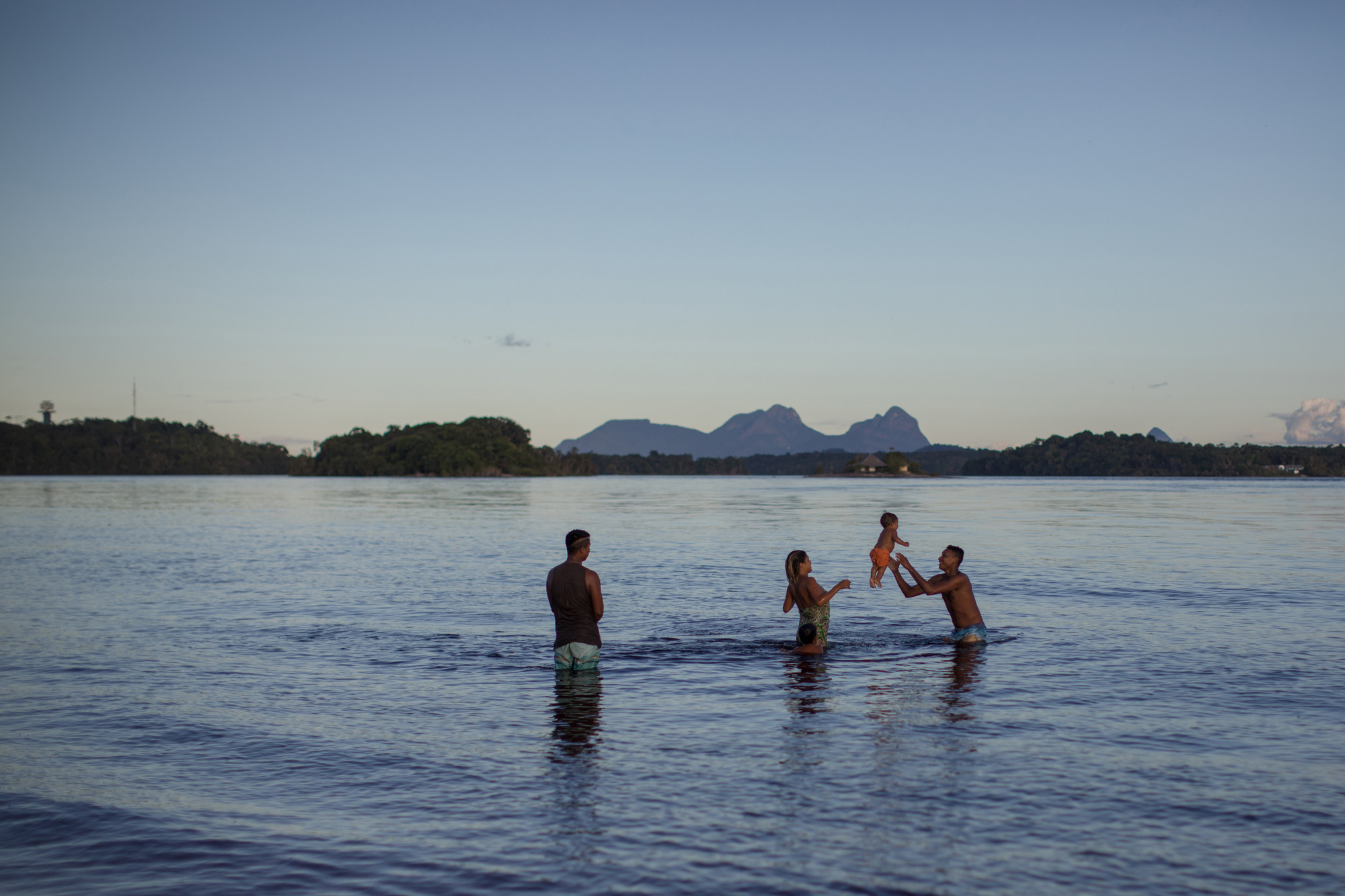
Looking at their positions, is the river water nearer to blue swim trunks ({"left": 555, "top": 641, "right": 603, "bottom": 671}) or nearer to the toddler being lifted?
blue swim trunks ({"left": 555, "top": 641, "right": 603, "bottom": 671})

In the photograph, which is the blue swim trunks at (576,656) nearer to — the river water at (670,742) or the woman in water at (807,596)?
the river water at (670,742)

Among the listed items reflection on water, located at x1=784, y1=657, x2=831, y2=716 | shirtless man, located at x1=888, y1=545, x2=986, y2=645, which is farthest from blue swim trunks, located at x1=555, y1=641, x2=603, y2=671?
shirtless man, located at x1=888, y1=545, x2=986, y2=645

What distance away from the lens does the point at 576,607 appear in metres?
13.5

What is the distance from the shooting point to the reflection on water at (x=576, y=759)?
25.7 feet

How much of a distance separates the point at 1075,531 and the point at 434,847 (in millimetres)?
46292

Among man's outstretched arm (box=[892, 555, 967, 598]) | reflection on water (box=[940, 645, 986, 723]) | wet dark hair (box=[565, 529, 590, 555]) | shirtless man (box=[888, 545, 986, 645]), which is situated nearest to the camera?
reflection on water (box=[940, 645, 986, 723])

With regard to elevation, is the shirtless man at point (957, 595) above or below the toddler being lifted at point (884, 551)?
below

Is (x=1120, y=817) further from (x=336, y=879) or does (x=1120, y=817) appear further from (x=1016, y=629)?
(x=1016, y=629)

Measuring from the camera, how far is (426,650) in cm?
1656

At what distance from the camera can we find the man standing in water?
43.1ft

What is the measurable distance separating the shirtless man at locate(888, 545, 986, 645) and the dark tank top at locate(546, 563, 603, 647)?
5312mm

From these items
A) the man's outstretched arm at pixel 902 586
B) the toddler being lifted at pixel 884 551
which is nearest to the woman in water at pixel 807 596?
the man's outstretched arm at pixel 902 586

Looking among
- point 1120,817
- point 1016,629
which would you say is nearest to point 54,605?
point 1016,629

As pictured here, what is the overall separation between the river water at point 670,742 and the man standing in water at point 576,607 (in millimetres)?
419
